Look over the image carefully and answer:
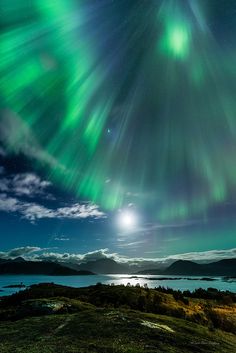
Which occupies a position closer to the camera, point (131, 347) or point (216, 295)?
point (131, 347)

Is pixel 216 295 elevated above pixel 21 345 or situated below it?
above

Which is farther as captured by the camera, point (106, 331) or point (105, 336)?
point (106, 331)

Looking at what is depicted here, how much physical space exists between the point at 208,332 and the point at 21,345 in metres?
15.4

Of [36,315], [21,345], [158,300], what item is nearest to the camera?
[21,345]

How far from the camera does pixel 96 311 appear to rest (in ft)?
100

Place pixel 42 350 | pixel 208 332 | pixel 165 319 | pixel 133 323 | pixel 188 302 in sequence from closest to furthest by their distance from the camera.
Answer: pixel 42 350, pixel 133 323, pixel 208 332, pixel 165 319, pixel 188 302

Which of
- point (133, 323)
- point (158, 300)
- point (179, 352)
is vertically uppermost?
point (158, 300)

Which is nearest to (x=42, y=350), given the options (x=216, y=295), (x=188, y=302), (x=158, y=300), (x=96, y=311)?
(x=96, y=311)

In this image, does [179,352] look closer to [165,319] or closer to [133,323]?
[133,323]

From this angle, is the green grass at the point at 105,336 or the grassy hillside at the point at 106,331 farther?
the grassy hillside at the point at 106,331

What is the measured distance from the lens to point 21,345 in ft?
69.5

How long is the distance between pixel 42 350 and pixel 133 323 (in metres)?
8.52

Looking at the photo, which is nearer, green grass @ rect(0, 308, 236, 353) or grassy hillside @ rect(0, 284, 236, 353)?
green grass @ rect(0, 308, 236, 353)

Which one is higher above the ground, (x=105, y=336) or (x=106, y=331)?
(x=106, y=331)
